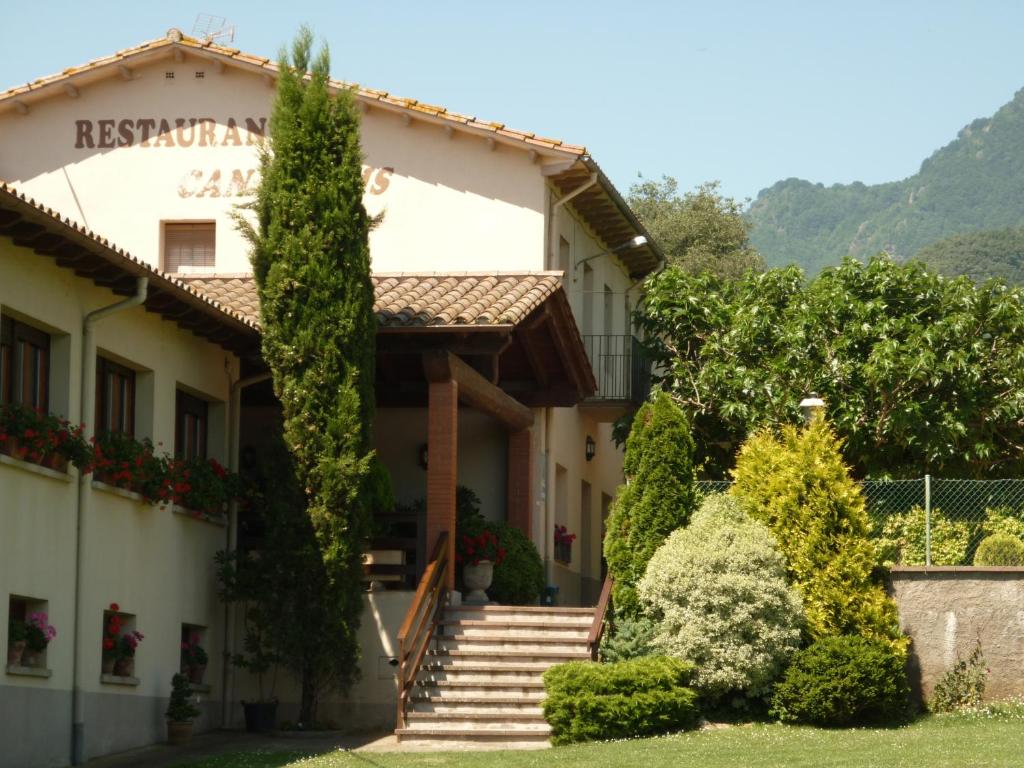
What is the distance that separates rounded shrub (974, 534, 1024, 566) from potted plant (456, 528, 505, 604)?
576 centimetres

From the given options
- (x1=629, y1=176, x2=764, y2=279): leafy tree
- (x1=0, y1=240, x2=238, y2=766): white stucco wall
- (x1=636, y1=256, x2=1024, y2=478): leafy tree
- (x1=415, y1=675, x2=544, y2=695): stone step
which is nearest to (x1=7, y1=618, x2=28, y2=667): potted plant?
(x1=0, y1=240, x2=238, y2=766): white stucco wall

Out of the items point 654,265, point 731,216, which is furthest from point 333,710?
point 731,216

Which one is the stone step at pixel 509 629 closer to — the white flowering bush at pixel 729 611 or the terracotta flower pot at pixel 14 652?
the white flowering bush at pixel 729 611

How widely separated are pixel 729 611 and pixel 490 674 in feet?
9.05

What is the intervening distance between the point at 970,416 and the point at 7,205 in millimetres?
14317

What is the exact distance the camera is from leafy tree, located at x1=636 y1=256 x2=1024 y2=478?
22.8m

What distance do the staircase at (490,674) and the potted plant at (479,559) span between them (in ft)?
3.05

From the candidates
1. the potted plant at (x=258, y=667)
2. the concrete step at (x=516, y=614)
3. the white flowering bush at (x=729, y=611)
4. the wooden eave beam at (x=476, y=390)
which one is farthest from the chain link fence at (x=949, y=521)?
the potted plant at (x=258, y=667)

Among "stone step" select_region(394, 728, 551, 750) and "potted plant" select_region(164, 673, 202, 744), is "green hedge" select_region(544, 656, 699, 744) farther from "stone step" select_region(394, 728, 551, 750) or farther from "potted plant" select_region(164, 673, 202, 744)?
"potted plant" select_region(164, 673, 202, 744)

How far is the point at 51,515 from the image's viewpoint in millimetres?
14961

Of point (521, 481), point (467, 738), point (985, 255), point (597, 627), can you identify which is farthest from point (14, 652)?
point (985, 255)

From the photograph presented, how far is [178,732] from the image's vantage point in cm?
1720

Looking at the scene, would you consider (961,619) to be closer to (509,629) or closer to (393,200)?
(509,629)

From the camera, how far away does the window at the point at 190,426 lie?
728 inches
